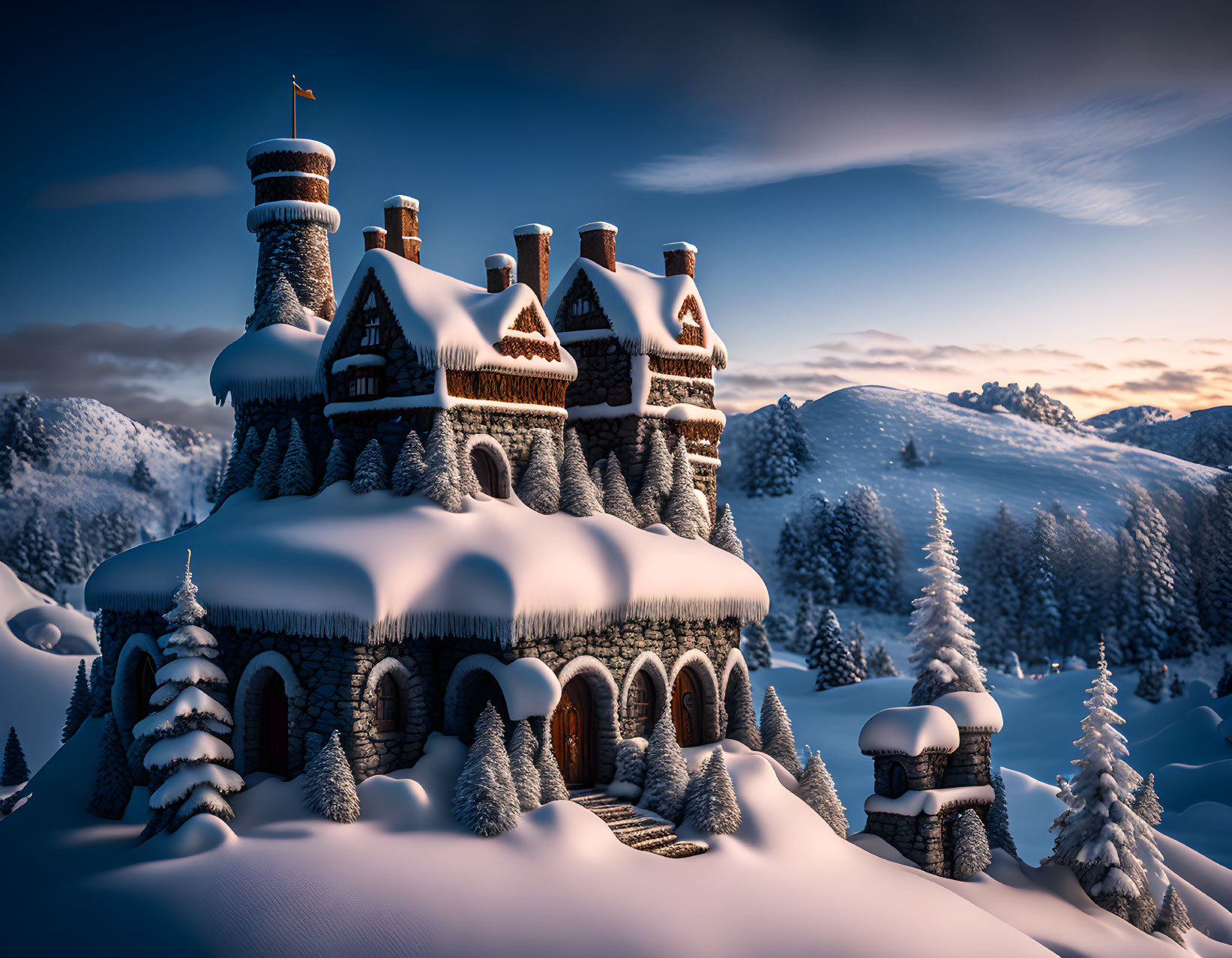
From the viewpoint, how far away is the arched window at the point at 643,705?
19.8 m

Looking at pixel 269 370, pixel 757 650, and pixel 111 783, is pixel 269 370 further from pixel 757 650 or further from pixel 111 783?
pixel 757 650

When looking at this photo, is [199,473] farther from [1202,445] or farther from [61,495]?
[1202,445]

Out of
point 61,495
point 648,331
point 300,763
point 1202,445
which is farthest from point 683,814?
point 1202,445

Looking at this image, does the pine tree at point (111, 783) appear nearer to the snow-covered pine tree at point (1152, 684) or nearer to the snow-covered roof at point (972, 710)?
the snow-covered roof at point (972, 710)

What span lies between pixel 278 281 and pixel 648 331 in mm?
9044

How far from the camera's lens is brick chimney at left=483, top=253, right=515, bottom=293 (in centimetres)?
→ 2386

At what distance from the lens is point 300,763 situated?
16953mm

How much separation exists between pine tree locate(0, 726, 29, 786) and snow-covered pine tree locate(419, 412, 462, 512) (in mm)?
25045

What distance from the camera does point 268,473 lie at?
21.1 metres

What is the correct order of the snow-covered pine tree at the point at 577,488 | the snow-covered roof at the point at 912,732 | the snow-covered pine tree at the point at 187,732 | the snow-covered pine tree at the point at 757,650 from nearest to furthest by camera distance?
the snow-covered pine tree at the point at 187,732, the snow-covered roof at the point at 912,732, the snow-covered pine tree at the point at 577,488, the snow-covered pine tree at the point at 757,650

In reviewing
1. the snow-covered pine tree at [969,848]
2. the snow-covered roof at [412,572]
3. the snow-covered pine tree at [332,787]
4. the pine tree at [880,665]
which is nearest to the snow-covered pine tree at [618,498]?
the snow-covered roof at [412,572]

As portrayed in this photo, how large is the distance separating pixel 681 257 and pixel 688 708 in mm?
11875

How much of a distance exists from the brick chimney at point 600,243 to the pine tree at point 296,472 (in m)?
8.65

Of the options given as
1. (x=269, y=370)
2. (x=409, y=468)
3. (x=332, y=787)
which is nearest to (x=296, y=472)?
(x=269, y=370)
